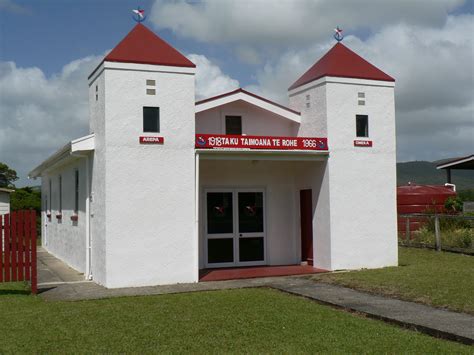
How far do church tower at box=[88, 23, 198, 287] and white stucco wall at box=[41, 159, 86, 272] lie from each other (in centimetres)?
232

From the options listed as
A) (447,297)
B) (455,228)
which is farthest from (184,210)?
(455,228)

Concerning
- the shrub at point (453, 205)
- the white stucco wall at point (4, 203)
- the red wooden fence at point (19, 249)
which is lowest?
the red wooden fence at point (19, 249)

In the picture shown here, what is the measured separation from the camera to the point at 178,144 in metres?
13.8

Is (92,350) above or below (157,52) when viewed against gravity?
below

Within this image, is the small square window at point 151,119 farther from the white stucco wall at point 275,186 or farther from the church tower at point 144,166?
the white stucco wall at point 275,186

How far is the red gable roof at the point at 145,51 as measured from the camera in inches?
528

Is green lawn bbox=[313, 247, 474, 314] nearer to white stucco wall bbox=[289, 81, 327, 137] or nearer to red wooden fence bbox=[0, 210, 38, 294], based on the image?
white stucco wall bbox=[289, 81, 327, 137]

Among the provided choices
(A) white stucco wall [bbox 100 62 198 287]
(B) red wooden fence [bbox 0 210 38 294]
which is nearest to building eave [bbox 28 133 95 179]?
(A) white stucco wall [bbox 100 62 198 287]

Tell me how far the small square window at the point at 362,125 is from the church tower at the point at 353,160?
0.09ft

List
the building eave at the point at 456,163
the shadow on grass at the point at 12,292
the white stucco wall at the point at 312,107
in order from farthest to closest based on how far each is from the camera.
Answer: the building eave at the point at 456,163 → the white stucco wall at the point at 312,107 → the shadow on grass at the point at 12,292

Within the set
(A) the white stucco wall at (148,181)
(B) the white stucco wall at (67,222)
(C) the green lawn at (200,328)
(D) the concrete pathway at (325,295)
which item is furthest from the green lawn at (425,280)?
(B) the white stucco wall at (67,222)

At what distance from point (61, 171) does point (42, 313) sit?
423 inches

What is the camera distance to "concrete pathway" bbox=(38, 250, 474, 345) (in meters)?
8.48

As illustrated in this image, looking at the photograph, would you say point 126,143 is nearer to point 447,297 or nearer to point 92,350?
point 92,350
